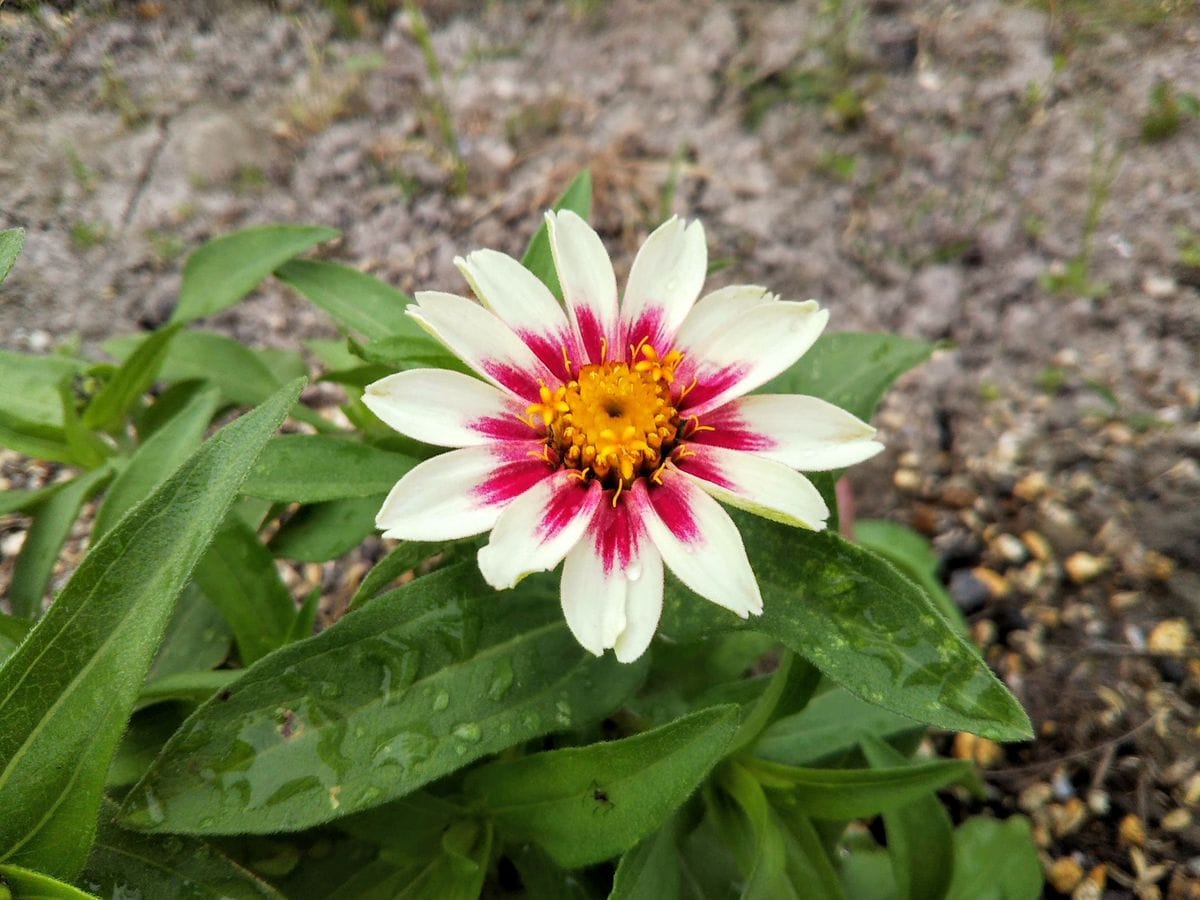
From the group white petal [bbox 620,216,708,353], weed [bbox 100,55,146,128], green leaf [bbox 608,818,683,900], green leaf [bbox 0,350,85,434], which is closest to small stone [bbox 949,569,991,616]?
green leaf [bbox 608,818,683,900]

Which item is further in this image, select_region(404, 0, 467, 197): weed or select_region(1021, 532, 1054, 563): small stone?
select_region(404, 0, 467, 197): weed

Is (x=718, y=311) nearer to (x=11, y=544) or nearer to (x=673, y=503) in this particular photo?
(x=673, y=503)

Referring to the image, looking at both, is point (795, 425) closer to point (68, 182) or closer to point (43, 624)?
point (43, 624)

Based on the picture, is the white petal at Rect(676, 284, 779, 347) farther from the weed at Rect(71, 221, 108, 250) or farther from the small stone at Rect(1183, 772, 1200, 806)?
the weed at Rect(71, 221, 108, 250)

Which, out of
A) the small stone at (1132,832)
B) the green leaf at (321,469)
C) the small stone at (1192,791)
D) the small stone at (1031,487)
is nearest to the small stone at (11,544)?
the green leaf at (321,469)

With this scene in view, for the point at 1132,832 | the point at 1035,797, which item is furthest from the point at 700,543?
the point at 1132,832

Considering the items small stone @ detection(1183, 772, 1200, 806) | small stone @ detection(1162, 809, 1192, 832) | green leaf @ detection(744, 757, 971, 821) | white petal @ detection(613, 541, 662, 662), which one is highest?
white petal @ detection(613, 541, 662, 662)
